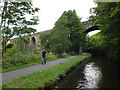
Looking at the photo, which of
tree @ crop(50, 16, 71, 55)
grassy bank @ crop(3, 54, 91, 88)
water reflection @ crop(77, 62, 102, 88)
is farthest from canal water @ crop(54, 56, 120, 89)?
tree @ crop(50, 16, 71, 55)

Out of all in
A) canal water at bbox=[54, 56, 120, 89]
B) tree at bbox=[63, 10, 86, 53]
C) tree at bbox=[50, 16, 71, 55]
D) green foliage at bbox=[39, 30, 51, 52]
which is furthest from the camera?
tree at bbox=[63, 10, 86, 53]

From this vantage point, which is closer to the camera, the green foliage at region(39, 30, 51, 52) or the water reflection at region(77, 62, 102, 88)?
the water reflection at region(77, 62, 102, 88)

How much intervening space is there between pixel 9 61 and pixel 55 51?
12803 millimetres

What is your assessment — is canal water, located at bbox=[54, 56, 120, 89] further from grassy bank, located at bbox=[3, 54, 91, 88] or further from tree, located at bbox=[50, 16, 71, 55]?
tree, located at bbox=[50, 16, 71, 55]

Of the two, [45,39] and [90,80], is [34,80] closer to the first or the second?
[90,80]

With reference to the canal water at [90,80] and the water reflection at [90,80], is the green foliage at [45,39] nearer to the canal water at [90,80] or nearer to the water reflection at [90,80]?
the canal water at [90,80]

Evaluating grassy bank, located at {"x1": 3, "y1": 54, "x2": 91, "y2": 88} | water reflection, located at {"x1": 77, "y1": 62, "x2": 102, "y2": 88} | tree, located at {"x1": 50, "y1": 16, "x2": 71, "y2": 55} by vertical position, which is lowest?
water reflection, located at {"x1": 77, "y1": 62, "x2": 102, "y2": 88}

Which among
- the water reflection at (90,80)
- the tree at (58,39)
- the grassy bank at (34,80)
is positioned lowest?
the water reflection at (90,80)

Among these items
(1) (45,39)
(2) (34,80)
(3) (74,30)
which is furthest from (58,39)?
(2) (34,80)

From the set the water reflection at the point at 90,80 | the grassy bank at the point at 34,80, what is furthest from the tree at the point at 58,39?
the grassy bank at the point at 34,80

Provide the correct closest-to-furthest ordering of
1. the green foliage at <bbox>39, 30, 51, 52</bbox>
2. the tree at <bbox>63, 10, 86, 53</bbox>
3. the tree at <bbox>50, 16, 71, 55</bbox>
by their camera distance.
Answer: the tree at <bbox>50, 16, 71, 55</bbox> < the green foliage at <bbox>39, 30, 51, 52</bbox> < the tree at <bbox>63, 10, 86, 53</bbox>

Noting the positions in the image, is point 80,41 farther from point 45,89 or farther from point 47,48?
point 45,89

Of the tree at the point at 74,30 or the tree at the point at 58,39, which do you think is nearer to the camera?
the tree at the point at 58,39

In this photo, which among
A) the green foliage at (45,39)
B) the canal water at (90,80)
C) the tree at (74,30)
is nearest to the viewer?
the canal water at (90,80)
